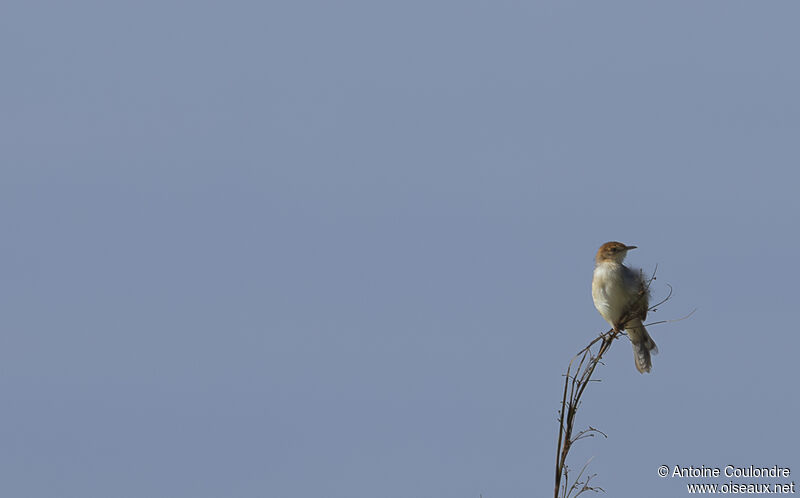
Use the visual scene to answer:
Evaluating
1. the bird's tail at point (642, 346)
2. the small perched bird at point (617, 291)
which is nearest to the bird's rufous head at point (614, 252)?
the small perched bird at point (617, 291)

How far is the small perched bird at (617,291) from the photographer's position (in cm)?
1142

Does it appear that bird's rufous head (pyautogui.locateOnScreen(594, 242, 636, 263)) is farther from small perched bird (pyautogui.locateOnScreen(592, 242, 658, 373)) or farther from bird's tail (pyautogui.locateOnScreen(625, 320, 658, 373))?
bird's tail (pyautogui.locateOnScreen(625, 320, 658, 373))

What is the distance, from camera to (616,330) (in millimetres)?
5715

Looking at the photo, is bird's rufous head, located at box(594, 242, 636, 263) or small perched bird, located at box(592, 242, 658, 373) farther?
bird's rufous head, located at box(594, 242, 636, 263)

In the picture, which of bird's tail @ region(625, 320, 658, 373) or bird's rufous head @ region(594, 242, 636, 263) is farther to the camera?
bird's rufous head @ region(594, 242, 636, 263)

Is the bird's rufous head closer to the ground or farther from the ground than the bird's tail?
farther from the ground

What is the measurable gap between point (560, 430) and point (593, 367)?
0.64 metres

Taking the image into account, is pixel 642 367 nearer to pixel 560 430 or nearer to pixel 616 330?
pixel 616 330

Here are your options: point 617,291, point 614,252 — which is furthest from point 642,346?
point 614,252

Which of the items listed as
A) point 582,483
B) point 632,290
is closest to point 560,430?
point 582,483

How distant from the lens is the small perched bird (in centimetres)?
1142

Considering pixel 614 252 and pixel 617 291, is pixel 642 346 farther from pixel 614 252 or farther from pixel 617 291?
pixel 614 252

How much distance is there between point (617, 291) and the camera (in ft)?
38.1

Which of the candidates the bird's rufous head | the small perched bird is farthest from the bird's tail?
the bird's rufous head
